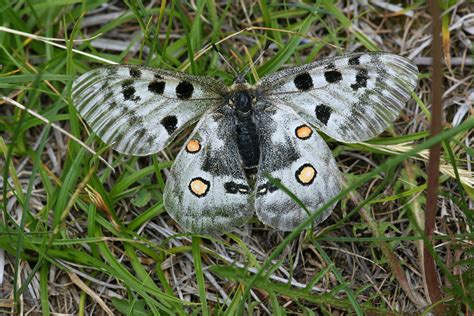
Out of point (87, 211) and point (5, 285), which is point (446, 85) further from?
point (5, 285)

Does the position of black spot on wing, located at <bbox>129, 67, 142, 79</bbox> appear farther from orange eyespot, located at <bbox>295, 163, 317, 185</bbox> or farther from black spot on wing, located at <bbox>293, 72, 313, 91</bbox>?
orange eyespot, located at <bbox>295, 163, 317, 185</bbox>

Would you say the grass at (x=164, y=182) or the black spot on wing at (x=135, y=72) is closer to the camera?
the black spot on wing at (x=135, y=72)

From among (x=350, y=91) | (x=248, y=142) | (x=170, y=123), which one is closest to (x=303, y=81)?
(x=350, y=91)

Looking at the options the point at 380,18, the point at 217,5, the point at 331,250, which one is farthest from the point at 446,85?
the point at 217,5

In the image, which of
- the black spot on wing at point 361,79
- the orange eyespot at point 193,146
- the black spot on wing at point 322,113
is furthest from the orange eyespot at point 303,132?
the orange eyespot at point 193,146

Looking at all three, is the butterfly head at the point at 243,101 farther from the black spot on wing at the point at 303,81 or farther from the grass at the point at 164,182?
the grass at the point at 164,182

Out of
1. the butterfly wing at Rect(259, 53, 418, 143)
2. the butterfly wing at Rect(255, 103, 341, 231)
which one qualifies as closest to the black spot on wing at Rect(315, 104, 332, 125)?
the butterfly wing at Rect(259, 53, 418, 143)

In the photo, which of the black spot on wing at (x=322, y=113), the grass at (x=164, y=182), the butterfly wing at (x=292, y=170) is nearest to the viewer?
the butterfly wing at (x=292, y=170)
